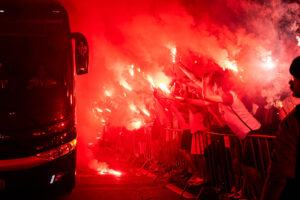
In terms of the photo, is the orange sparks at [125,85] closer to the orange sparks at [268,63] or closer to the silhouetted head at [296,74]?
the orange sparks at [268,63]

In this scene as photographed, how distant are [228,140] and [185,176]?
2.20 meters

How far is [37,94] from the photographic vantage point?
191 inches

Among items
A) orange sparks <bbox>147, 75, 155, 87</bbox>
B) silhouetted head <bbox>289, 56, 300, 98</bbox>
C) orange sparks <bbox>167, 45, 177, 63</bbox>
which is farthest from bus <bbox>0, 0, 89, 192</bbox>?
orange sparks <bbox>147, 75, 155, 87</bbox>

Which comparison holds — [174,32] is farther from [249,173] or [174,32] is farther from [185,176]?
[249,173]

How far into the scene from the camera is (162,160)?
33.7ft

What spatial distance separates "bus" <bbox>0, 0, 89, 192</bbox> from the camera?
14.6 feet

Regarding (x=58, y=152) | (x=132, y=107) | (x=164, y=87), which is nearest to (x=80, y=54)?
(x=58, y=152)

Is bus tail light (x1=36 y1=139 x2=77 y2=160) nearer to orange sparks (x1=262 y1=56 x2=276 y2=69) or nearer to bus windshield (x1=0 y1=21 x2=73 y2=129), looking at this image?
bus windshield (x1=0 y1=21 x2=73 y2=129)

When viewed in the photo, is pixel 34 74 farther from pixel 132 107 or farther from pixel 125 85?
pixel 125 85

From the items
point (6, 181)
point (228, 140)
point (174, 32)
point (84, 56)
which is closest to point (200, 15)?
point (174, 32)

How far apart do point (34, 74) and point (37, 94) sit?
0.34m

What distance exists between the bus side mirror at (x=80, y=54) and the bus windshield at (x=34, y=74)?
0.14 metres

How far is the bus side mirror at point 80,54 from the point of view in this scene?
5.36 meters

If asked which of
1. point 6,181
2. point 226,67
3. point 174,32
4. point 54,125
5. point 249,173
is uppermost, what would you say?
point 174,32
